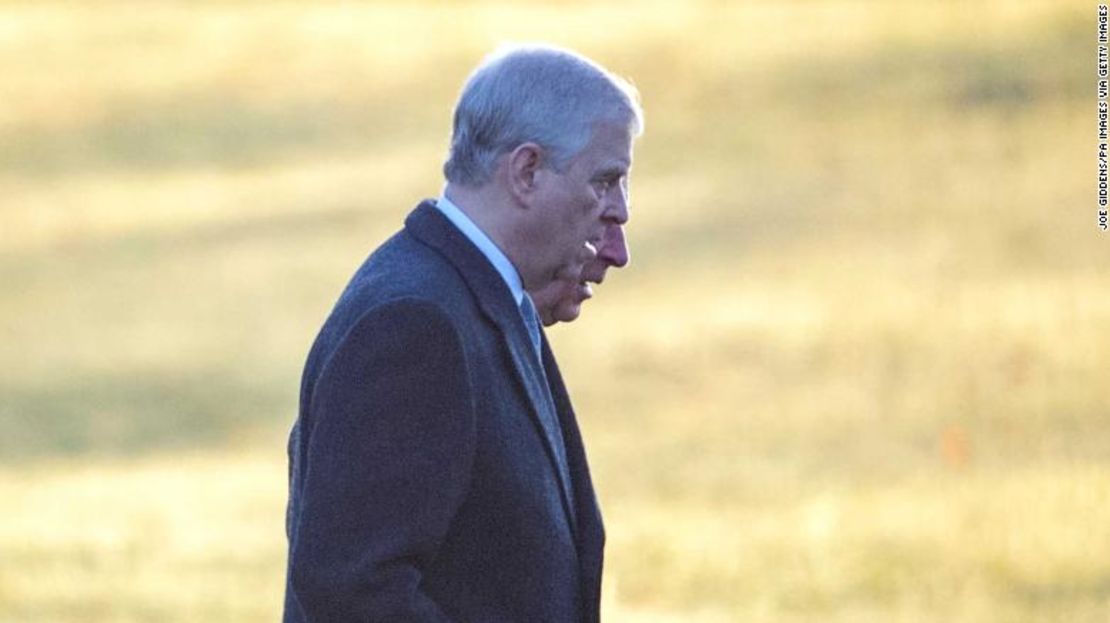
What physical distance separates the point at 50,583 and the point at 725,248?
1083 cm

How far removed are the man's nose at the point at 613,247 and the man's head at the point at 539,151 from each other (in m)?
0.06

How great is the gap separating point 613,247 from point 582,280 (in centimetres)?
8

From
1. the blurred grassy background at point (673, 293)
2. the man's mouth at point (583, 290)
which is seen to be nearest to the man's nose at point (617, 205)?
the man's mouth at point (583, 290)

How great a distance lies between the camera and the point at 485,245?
365 centimetres

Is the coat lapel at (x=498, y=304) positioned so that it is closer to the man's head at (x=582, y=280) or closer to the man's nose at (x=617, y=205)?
the man's head at (x=582, y=280)

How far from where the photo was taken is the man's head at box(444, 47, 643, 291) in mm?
3625

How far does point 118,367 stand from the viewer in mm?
18734

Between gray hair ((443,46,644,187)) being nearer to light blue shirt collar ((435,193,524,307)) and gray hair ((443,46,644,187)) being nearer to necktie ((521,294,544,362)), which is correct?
light blue shirt collar ((435,193,524,307))

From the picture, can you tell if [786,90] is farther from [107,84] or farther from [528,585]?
[528,585]

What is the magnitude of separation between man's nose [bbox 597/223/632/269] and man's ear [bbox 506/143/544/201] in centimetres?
18

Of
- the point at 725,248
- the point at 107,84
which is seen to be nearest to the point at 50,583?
the point at 725,248

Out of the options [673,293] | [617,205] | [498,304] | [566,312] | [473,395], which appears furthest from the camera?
[673,293]

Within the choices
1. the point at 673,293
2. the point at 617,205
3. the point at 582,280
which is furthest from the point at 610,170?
the point at 673,293

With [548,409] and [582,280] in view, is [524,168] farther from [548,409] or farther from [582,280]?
[548,409]
